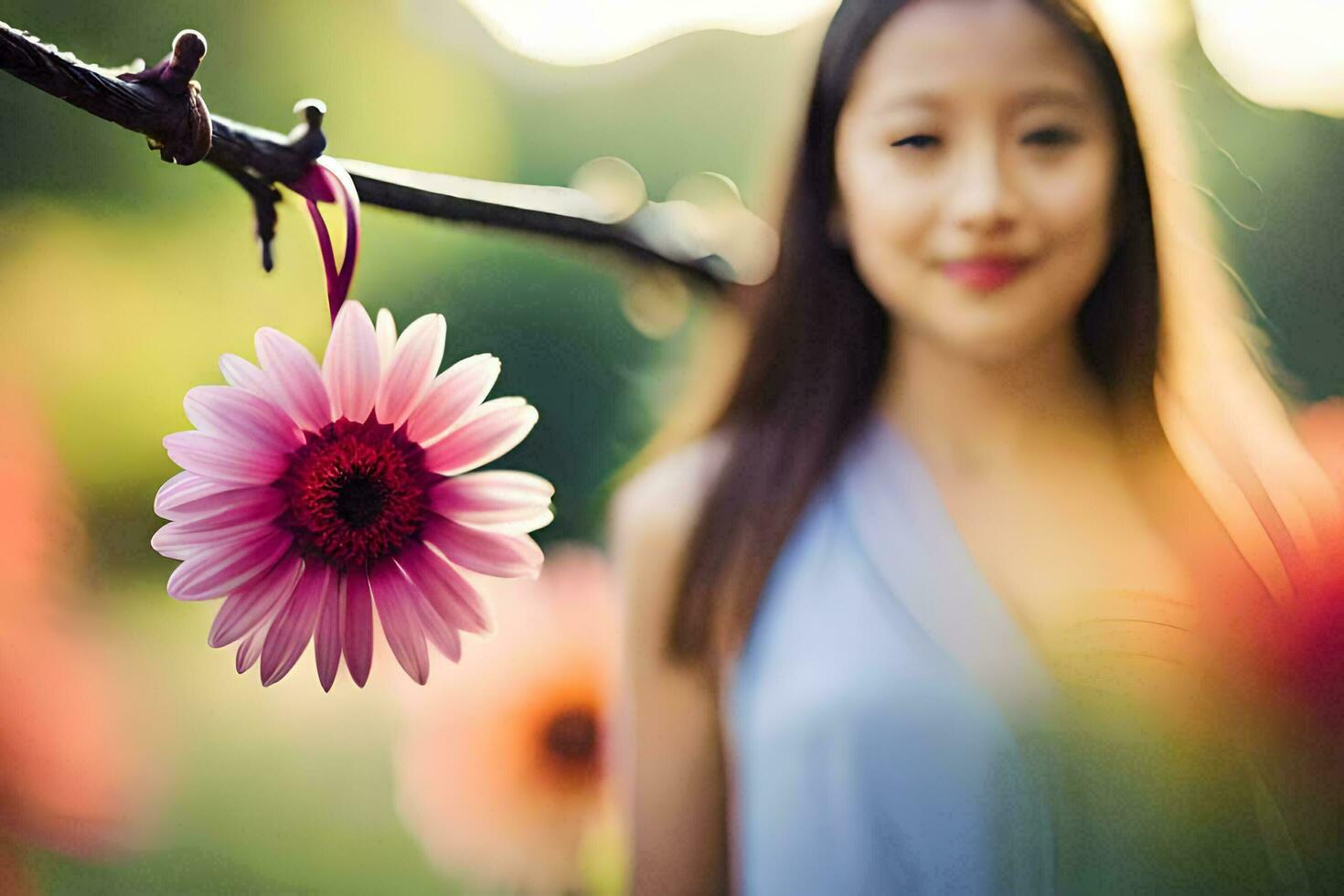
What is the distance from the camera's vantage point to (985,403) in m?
0.57

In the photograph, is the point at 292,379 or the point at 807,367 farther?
the point at 807,367

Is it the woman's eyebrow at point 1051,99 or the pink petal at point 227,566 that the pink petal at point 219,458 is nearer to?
the pink petal at point 227,566

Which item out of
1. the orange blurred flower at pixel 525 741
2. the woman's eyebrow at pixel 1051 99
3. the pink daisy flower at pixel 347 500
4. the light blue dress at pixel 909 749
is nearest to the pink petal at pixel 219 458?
the pink daisy flower at pixel 347 500

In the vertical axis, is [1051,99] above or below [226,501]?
above

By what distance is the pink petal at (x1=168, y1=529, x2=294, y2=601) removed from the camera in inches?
18.8

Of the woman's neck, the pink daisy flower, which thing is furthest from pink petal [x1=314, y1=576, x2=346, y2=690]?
the woman's neck

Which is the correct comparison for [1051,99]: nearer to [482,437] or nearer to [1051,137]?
[1051,137]

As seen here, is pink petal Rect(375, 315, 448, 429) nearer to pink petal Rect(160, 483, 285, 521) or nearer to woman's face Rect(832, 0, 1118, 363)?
pink petal Rect(160, 483, 285, 521)

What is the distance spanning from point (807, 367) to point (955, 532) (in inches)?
4.4

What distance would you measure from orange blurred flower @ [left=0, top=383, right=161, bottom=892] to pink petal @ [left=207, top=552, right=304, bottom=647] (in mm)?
122

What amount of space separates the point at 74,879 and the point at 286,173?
1.22 feet

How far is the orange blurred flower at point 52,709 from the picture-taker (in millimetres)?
568

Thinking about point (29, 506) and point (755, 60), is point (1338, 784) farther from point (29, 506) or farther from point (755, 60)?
point (29, 506)

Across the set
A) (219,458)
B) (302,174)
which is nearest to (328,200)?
(302,174)
